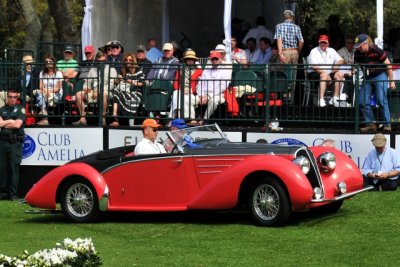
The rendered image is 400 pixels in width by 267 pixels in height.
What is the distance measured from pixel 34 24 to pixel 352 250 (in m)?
29.5

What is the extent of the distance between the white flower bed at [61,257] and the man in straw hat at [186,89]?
416 inches

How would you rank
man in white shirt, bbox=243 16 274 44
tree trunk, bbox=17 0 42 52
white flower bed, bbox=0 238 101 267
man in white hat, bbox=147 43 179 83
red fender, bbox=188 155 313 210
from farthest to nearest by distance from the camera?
tree trunk, bbox=17 0 42 52 < man in white shirt, bbox=243 16 274 44 < man in white hat, bbox=147 43 179 83 < red fender, bbox=188 155 313 210 < white flower bed, bbox=0 238 101 267

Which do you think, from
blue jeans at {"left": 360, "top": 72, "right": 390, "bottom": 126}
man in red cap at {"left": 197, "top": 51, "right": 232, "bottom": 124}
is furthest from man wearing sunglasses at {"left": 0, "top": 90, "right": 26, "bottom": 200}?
blue jeans at {"left": 360, "top": 72, "right": 390, "bottom": 126}

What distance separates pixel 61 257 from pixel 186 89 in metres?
11.3

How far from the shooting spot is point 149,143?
1662 centimetres

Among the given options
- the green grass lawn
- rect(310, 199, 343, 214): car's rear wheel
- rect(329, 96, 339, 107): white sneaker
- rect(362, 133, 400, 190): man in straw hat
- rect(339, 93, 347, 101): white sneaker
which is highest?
rect(339, 93, 347, 101): white sneaker

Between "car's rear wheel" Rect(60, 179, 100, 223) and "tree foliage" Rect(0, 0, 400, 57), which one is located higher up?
"tree foliage" Rect(0, 0, 400, 57)

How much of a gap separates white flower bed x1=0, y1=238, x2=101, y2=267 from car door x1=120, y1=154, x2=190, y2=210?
624 centimetres

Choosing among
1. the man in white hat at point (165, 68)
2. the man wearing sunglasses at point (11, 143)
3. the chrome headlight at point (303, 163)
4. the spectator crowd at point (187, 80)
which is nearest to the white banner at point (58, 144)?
the spectator crowd at point (187, 80)

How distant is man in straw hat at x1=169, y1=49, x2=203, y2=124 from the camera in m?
20.2

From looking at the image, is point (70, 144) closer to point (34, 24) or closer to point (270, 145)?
point (270, 145)

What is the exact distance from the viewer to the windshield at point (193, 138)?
16172 mm

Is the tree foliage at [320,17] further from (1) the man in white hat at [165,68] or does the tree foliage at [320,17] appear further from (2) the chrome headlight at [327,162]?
(2) the chrome headlight at [327,162]

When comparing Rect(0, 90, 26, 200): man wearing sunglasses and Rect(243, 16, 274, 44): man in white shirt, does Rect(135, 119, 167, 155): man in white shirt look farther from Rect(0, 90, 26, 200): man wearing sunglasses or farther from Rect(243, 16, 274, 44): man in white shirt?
Rect(243, 16, 274, 44): man in white shirt
